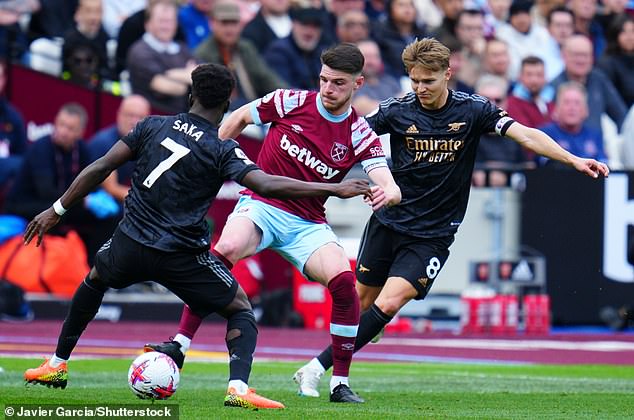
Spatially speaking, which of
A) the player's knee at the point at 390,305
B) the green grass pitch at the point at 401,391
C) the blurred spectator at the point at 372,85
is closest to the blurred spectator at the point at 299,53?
the blurred spectator at the point at 372,85

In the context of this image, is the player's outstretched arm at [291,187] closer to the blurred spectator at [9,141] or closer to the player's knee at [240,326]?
the player's knee at [240,326]

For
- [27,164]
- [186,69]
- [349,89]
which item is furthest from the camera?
[186,69]

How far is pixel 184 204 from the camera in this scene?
8.56m

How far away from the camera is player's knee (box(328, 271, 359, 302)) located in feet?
30.6

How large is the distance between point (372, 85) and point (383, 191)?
33.4ft

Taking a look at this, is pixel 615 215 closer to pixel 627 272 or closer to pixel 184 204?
pixel 627 272

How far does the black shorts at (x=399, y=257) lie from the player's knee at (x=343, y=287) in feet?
2.56

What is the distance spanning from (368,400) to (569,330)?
8982mm

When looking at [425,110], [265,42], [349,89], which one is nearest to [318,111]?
[349,89]

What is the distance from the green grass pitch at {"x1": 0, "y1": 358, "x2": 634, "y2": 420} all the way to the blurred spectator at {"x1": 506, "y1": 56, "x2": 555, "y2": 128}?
6026 millimetres

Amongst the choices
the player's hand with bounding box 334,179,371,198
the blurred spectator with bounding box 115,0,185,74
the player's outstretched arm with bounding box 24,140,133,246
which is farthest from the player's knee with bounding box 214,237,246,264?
the blurred spectator with bounding box 115,0,185,74

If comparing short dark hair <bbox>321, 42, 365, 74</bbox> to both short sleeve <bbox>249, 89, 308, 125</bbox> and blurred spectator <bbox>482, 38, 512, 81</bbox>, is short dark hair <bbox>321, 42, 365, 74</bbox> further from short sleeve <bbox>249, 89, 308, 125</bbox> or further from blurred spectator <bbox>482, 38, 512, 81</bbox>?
blurred spectator <bbox>482, 38, 512, 81</bbox>

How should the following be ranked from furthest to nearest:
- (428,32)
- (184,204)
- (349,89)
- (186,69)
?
(428,32) < (186,69) < (349,89) < (184,204)

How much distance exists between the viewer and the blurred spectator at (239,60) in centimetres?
1834
